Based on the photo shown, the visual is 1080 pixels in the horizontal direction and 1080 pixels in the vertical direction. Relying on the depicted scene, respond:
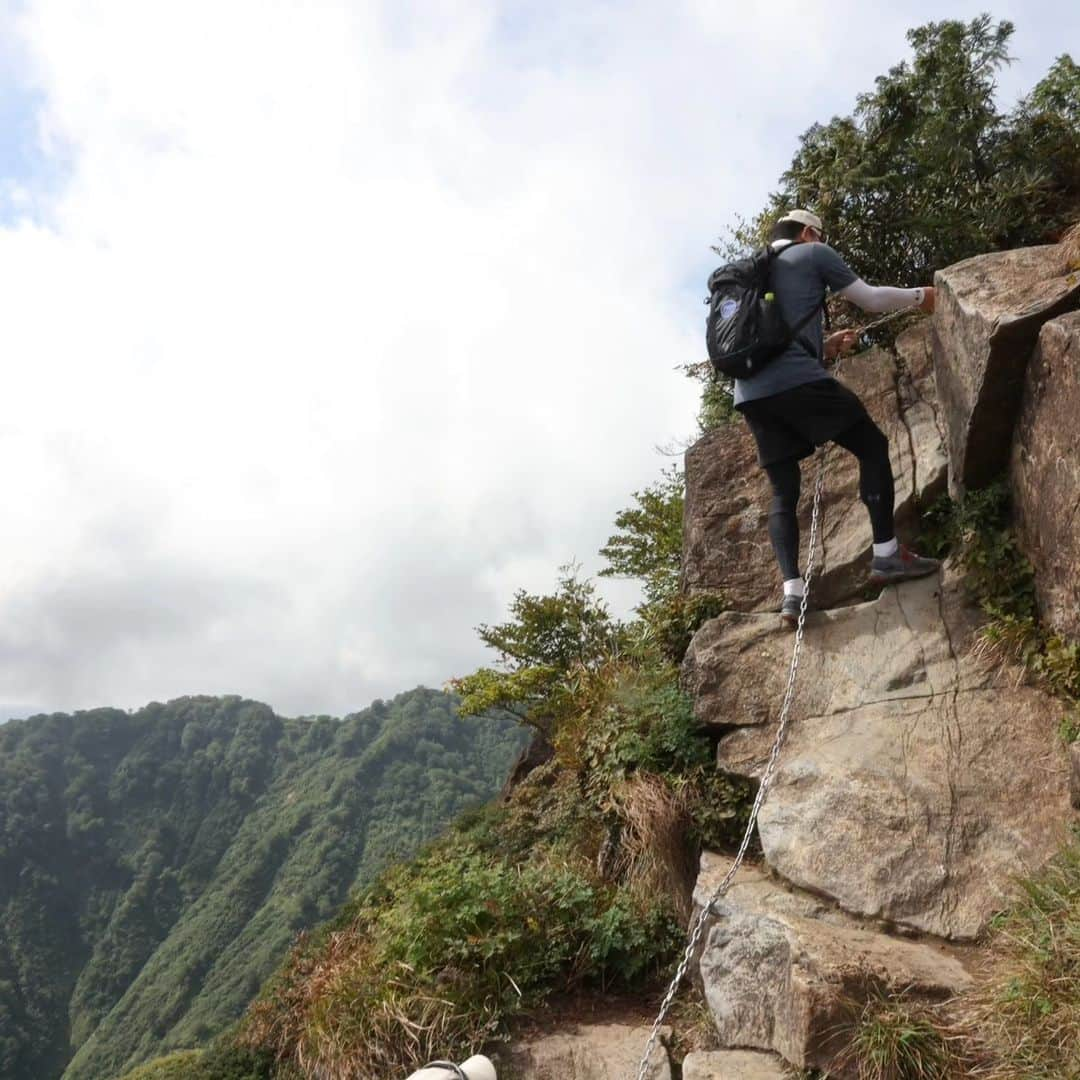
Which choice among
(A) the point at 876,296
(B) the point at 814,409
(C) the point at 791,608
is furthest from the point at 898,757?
(A) the point at 876,296

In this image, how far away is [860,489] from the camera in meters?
5.45

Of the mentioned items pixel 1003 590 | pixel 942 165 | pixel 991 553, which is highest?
pixel 942 165

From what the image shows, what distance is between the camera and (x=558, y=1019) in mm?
4609

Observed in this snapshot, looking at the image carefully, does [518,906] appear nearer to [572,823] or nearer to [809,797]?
[572,823]

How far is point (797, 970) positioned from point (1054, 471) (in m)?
3.05

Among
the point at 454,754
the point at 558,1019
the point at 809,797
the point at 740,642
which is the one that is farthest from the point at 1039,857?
the point at 454,754

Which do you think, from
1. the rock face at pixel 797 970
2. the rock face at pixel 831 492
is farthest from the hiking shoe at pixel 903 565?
the rock face at pixel 797 970

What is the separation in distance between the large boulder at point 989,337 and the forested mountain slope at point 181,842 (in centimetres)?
6586

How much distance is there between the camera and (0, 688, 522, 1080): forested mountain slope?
88.7 meters

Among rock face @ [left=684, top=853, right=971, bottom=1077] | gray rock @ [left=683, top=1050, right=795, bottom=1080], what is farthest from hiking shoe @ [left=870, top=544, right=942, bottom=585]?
gray rock @ [left=683, top=1050, right=795, bottom=1080]

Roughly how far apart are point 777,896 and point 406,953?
6.94 feet

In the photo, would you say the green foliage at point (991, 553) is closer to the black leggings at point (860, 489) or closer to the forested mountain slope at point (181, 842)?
the black leggings at point (860, 489)

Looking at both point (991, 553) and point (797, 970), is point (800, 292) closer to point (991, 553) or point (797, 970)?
point (991, 553)

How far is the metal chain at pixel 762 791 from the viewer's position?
3.91 meters
